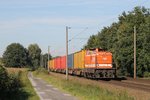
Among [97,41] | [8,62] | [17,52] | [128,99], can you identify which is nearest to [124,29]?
[97,41]

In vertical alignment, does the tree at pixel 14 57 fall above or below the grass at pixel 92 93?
above

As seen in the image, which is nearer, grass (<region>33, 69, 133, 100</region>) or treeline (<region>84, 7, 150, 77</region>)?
grass (<region>33, 69, 133, 100</region>)

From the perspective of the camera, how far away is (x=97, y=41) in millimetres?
103062

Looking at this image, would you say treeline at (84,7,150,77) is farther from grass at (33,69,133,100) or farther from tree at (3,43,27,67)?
tree at (3,43,27,67)

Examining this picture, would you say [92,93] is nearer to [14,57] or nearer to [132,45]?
[132,45]

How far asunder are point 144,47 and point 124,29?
→ 273 inches

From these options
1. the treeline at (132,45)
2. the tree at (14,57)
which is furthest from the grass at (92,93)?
the tree at (14,57)

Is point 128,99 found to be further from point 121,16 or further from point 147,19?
point 121,16

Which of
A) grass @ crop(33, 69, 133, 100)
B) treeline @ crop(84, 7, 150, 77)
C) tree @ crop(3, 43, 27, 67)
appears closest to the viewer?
grass @ crop(33, 69, 133, 100)

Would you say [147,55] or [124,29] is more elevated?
[124,29]

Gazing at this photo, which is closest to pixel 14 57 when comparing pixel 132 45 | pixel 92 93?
pixel 132 45

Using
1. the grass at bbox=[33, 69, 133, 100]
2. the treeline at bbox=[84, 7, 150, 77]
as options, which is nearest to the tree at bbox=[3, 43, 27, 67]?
the treeline at bbox=[84, 7, 150, 77]

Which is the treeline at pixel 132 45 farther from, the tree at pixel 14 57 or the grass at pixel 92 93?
the tree at pixel 14 57

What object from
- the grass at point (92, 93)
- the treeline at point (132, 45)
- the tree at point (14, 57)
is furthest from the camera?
the tree at point (14, 57)
